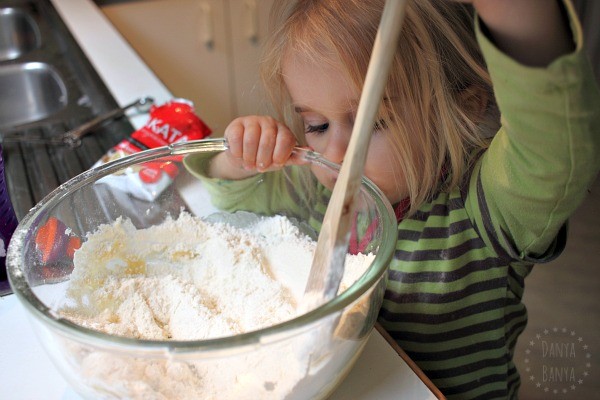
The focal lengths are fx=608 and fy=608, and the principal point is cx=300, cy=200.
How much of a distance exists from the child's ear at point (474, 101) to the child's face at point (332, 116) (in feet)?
0.36

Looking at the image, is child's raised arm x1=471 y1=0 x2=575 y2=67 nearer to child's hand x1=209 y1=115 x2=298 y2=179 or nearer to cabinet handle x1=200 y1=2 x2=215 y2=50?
child's hand x1=209 y1=115 x2=298 y2=179

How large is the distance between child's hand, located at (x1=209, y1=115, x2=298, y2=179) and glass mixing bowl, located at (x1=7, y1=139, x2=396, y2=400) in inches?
3.8

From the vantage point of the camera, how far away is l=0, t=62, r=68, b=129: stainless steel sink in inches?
56.0

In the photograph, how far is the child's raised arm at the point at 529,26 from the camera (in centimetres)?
48

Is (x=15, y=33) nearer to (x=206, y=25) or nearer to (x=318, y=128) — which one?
(x=206, y=25)

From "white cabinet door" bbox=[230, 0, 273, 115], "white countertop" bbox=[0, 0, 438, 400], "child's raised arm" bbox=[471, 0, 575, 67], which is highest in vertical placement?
"child's raised arm" bbox=[471, 0, 575, 67]

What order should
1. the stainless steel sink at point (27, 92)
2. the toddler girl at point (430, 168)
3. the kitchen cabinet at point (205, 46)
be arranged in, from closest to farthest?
the toddler girl at point (430, 168), the stainless steel sink at point (27, 92), the kitchen cabinet at point (205, 46)

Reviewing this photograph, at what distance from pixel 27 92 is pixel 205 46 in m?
0.82

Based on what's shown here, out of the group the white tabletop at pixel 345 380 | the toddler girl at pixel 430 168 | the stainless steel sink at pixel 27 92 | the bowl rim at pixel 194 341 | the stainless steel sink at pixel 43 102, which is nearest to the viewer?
the bowl rim at pixel 194 341

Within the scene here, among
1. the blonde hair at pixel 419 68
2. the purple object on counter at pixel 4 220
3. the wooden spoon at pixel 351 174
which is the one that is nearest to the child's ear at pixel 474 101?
the blonde hair at pixel 419 68

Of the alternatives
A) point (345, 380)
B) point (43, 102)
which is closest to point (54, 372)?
point (345, 380)

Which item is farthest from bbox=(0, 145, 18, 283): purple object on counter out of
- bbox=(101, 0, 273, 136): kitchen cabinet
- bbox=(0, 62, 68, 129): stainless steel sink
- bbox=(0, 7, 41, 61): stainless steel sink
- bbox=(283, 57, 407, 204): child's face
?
bbox=(101, 0, 273, 136): kitchen cabinet

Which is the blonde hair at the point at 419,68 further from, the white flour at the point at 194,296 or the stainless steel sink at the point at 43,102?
the stainless steel sink at the point at 43,102

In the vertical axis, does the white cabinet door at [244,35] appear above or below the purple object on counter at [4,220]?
below
